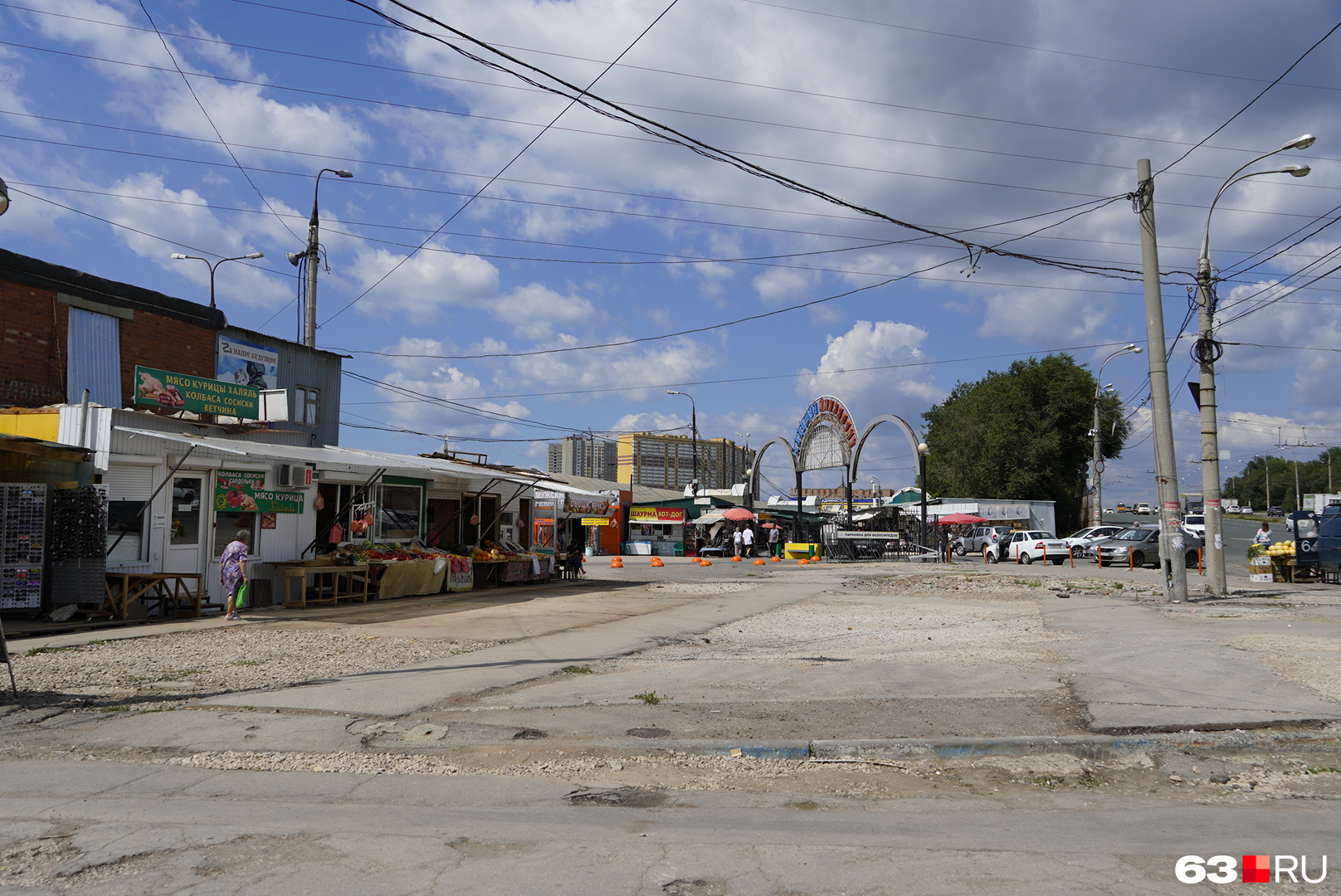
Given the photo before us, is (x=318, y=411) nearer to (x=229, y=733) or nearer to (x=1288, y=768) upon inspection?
(x=229, y=733)

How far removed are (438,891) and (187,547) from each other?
47.4ft

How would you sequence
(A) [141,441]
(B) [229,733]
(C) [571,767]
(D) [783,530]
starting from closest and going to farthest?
1. (C) [571,767]
2. (B) [229,733]
3. (A) [141,441]
4. (D) [783,530]

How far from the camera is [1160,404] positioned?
19.2 meters

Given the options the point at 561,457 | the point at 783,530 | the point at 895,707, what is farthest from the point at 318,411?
the point at 561,457

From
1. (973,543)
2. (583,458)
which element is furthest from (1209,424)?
(583,458)

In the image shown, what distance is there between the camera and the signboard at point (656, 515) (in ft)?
168

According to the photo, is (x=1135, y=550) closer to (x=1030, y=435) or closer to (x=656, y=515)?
(x=656, y=515)

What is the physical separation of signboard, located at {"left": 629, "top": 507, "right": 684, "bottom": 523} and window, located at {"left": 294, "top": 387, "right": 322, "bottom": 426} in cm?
2448

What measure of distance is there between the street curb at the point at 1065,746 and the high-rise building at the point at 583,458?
10445cm

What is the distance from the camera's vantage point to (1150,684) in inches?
360

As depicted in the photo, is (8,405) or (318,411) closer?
(8,405)

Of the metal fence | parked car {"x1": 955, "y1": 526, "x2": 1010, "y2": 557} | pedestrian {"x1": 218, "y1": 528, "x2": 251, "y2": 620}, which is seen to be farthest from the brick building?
parked car {"x1": 955, "y1": 526, "x2": 1010, "y2": 557}

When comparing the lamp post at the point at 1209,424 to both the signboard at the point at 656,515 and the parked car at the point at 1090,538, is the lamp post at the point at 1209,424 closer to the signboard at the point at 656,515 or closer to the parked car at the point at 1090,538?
the parked car at the point at 1090,538

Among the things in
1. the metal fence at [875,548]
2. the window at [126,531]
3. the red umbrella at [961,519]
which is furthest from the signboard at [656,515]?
the window at [126,531]
